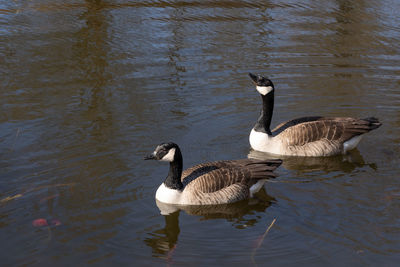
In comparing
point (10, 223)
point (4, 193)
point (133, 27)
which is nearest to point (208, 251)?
point (10, 223)

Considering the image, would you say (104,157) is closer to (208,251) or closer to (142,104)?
(142,104)

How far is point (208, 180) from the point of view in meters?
8.85

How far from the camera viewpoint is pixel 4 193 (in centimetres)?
883

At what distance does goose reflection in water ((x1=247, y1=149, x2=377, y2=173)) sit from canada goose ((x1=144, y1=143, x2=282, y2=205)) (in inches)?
47.2

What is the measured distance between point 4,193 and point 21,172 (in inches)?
26.9

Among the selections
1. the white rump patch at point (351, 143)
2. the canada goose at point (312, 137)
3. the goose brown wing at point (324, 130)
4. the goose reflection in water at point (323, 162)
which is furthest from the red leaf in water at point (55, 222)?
the white rump patch at point (351, 143)

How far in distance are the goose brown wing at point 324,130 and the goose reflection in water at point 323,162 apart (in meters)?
0.31

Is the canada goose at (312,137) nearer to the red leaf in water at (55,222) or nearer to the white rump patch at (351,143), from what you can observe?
the white rump patch at (351,143)

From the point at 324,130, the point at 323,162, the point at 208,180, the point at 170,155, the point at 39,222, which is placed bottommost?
the point at 39,222

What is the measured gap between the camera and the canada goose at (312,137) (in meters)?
10.7

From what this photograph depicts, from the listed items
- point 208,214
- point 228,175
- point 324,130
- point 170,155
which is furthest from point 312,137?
point 170,155

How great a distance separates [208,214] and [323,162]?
290 cm

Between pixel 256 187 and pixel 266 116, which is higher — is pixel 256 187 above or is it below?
below

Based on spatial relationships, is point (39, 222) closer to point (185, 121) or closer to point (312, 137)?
point (185, 121)
